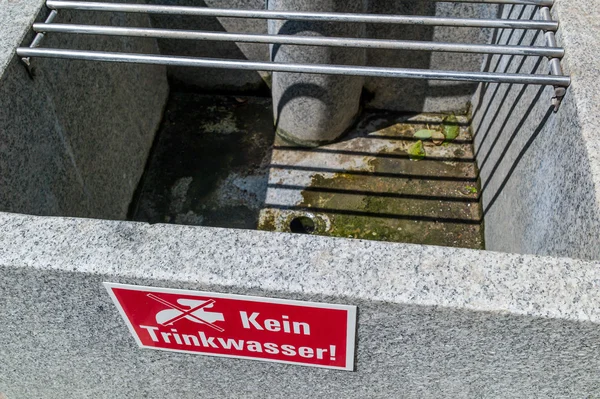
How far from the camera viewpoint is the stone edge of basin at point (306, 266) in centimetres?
212

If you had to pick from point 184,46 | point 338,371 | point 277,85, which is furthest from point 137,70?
point 338,371

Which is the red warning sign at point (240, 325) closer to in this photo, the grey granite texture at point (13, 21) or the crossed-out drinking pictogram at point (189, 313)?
the crossed-out drinking pictogram at point (189, 313)

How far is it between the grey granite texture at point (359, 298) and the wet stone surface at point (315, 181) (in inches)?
78.4

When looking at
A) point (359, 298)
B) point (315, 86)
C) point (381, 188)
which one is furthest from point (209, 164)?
point (359, 298)

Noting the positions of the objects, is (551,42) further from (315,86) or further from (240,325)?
(240,325)

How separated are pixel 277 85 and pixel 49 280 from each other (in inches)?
116

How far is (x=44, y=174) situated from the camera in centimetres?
335

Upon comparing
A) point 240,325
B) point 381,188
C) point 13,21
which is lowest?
point 240,325

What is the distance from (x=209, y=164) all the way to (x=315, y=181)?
970 millimetres

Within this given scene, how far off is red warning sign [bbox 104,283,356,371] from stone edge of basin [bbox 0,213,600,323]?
0.20 ft

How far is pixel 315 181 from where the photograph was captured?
4855 millimetres

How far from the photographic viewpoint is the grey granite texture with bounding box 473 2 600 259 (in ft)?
8.63

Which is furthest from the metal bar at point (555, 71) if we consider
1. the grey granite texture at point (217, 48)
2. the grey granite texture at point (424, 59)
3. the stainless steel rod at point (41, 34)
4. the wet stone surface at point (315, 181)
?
the stainless steel rod at point (41, 34)

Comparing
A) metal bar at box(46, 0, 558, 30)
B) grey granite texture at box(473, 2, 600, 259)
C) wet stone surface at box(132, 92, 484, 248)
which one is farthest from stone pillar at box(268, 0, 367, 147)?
grey granite texture at box(473, 2, 600, 259)
